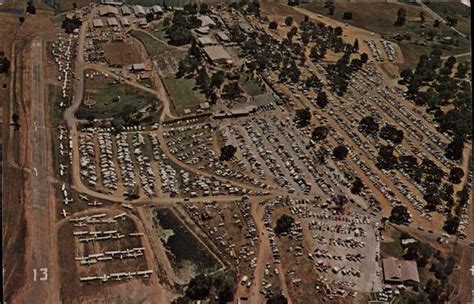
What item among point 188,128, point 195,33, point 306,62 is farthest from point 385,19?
point 188,128

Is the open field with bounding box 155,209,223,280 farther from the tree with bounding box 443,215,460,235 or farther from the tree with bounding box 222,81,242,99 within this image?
the tree with bounding box 222,81,242,99

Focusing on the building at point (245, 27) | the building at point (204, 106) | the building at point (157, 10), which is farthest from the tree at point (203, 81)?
the building at point (157, 10)

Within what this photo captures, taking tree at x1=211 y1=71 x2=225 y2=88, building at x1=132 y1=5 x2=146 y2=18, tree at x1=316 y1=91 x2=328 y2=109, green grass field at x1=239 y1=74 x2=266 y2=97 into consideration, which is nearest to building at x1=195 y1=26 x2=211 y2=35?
building at x1=132 y1=5 x2=146 y2=18

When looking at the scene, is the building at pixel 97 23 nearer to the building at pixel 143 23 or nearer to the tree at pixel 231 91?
the building at pixel 143 23

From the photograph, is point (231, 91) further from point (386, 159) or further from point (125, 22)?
point (125, 22)

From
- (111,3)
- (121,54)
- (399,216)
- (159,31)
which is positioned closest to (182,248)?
(399,216)
